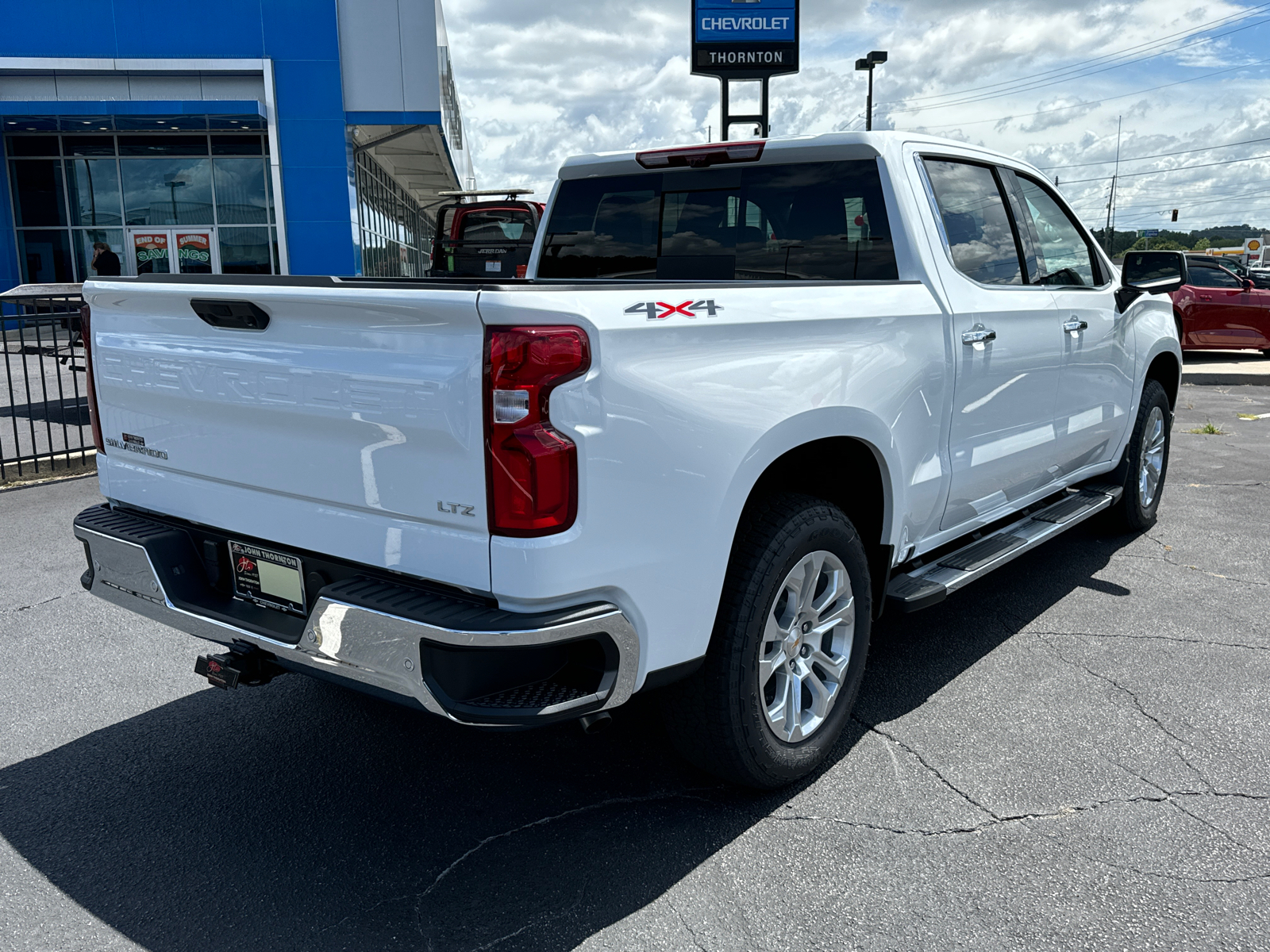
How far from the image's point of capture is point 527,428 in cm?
230

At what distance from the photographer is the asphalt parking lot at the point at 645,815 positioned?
2.59 m

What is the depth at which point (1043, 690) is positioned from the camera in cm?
397

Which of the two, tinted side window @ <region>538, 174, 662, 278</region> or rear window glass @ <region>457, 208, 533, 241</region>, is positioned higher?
rear window glass @ <region>457, 208, 533, 241</region>

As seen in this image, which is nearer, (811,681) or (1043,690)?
(811,681)

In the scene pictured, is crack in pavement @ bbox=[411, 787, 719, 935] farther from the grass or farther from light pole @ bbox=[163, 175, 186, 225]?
light pole @ bbox=[163, 175, 186, 225]

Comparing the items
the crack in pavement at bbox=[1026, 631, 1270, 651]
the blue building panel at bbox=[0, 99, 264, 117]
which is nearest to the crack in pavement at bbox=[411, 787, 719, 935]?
the crack in pavement at bbox=[1026, 631, 1270, 651]

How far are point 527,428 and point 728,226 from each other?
219cm

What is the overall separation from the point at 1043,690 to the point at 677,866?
1.89 meters

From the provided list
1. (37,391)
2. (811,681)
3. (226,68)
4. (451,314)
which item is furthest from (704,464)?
(226,68)

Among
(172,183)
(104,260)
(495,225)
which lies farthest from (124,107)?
(495,225)

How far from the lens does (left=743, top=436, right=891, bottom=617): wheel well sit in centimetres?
326

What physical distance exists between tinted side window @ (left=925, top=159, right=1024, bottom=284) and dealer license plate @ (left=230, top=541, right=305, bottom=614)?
268cm

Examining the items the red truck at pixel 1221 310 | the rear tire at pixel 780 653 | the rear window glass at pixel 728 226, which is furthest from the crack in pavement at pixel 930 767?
the red truck at pixel 1221 310

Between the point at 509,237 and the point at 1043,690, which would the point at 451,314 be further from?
the point at 509,237
